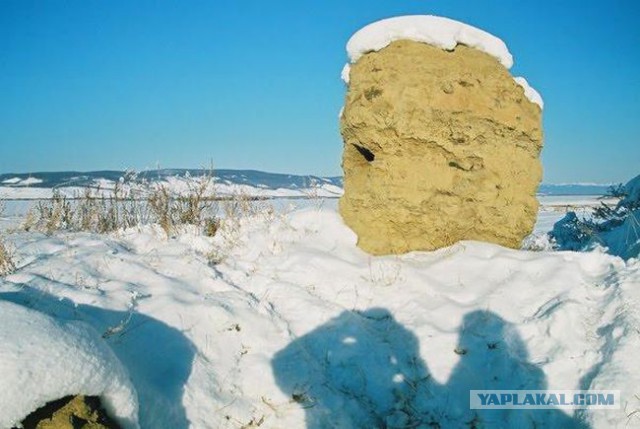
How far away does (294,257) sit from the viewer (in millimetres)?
5016

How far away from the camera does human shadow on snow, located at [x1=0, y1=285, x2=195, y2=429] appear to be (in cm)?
287

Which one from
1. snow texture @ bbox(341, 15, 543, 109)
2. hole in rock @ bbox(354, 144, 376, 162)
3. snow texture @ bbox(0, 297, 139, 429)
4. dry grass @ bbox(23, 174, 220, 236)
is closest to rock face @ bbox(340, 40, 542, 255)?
snow texture @ bbox(341, 15, 543, 109)

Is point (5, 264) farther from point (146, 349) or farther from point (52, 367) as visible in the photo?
point (52, 367)

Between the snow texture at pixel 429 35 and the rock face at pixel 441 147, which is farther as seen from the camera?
the snow texture at pixel 429 35

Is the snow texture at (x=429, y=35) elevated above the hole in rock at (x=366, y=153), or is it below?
above

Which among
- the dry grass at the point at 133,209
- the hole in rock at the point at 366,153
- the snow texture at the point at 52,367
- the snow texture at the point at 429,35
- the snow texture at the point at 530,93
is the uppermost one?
the snow texture at the point at 429,35

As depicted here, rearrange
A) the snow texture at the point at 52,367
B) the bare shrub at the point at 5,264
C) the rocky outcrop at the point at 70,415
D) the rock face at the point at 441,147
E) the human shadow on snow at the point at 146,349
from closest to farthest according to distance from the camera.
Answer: the snow texture at the point at 52,367, the rocky outcrop at the point at 70,415, the human shadow on snow at the point at 146,349, the bare shrub at the point at 5,264, the rock face at the point at 441,147

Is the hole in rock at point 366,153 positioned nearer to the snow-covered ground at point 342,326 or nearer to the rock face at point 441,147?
the rock face at point 441,147

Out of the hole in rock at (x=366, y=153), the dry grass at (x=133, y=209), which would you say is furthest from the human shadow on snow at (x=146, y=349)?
the hole in rock at (x=366, y=153)

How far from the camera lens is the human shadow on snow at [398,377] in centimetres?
327

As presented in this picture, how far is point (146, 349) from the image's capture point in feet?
10.8
